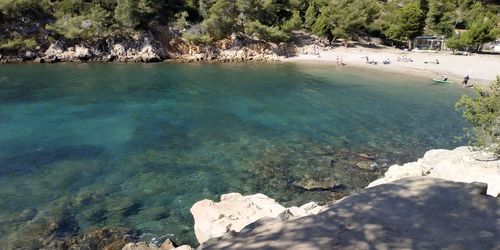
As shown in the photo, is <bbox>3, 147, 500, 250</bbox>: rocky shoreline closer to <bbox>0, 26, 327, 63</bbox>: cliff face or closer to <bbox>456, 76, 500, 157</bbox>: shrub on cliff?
<bbox>456, 76, 500, 157</bbox>: shrub on cliff

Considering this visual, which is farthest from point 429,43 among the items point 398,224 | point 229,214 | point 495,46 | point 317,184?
point 398,224

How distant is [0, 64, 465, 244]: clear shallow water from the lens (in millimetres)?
17891

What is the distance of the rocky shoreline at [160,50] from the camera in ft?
205

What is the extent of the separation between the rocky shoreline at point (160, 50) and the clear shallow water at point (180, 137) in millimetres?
11671

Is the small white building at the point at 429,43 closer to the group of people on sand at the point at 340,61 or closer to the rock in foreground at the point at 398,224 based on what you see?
the group of people on sand at the point at 340,61

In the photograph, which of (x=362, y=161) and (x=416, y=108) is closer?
(x=362, y=161)

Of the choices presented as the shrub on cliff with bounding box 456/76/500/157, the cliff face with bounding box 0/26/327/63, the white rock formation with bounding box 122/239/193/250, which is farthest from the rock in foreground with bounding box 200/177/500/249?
the cliff face with bounding box 0/26/327/63

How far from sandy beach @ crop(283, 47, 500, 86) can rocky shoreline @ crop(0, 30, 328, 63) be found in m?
4.68

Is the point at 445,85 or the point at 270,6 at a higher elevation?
the point at 270,6

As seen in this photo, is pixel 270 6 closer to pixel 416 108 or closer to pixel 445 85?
pixel 445 85

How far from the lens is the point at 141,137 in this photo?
88.6ft

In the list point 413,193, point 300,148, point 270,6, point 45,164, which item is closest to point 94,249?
point 45,164

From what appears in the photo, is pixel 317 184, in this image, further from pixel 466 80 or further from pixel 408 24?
pixel 408 24

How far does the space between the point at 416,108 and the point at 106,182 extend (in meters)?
31.9
